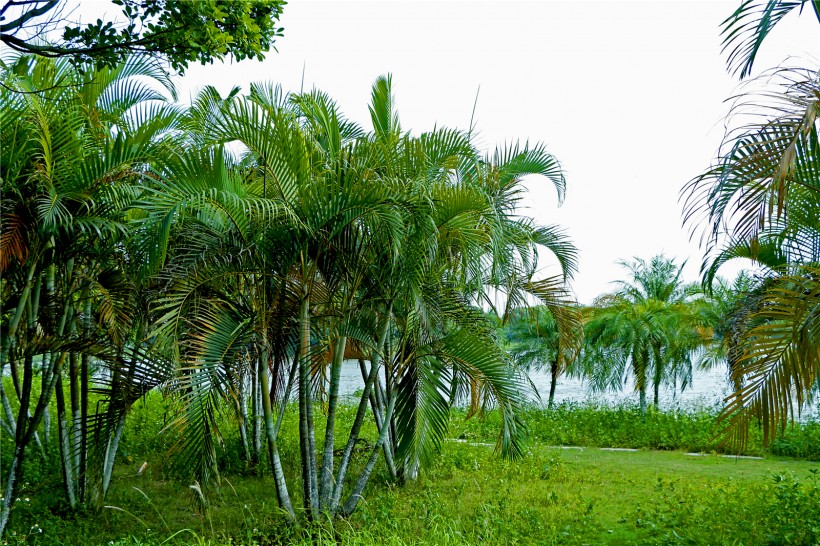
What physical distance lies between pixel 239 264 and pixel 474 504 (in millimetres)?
3291

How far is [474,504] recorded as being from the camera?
685cm

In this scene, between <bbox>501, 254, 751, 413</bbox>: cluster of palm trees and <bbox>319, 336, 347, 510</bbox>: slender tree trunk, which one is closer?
<bbox>319, 336, 347, 510</bbox>: slender tree trunk

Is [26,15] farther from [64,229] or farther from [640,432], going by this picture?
[640,432]

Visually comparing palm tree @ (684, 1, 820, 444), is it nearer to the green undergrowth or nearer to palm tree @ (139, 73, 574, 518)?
palm tree @ (139, 73, 574, 518)

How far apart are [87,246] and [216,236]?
3.61 ft

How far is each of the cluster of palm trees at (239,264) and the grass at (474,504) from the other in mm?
417

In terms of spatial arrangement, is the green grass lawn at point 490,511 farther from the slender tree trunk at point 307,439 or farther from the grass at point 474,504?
the slender tree trunk at point 307,439

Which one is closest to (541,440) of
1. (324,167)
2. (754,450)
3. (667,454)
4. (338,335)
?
(667,454)

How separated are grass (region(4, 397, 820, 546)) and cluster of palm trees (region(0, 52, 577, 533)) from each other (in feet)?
1.37

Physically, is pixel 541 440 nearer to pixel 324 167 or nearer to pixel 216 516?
pixel 216 516

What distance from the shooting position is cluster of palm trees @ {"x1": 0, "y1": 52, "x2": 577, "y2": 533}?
500cm

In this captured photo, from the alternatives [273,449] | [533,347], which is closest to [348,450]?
[273,449]

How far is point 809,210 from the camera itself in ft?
17.3

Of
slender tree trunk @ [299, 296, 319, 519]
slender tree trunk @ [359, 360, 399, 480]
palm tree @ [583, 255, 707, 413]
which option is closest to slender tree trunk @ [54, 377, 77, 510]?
slender tree trunk @ [299, 296, 319, 519]
